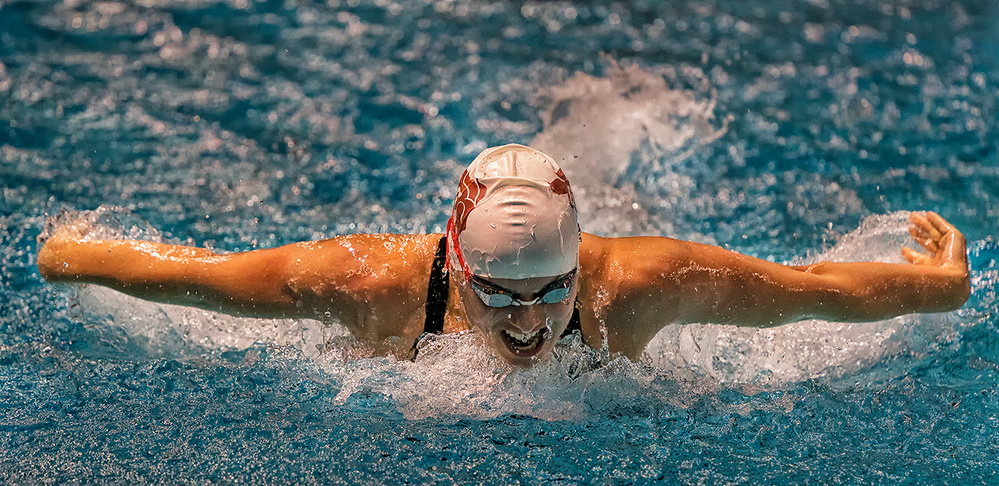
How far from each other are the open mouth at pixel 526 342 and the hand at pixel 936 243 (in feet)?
6.44

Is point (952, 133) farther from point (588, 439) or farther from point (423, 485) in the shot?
point (423, 485)

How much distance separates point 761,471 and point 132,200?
165 inches

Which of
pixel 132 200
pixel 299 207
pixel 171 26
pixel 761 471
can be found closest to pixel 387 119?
pixel 299 207

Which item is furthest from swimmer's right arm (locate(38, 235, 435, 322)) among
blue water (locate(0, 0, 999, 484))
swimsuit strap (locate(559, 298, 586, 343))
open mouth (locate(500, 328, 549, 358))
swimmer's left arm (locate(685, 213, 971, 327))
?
swimmer's left arm (locate(685, 213, 971, 327))

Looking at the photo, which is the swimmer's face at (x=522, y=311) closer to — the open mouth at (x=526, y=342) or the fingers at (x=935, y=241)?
the open mouth at (x=526, y=342)

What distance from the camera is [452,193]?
5809 millimetres

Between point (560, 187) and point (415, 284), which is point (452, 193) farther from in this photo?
point (560, 187)

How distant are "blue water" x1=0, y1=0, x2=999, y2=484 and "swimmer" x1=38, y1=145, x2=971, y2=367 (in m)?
0.20

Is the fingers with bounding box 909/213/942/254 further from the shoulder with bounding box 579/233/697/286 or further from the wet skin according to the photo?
the shoulder with bounding box 579/233/697/286

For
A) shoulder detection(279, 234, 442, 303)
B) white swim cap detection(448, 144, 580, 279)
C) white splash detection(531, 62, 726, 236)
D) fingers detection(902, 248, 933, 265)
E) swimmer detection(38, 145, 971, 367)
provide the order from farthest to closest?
white splash detection(531, 62, 726, 236)
fingers detection(902, 248, 933, 265)
shoulder detection(279, 234, 442, 303)
swimmer detection(38, 145, 971, 367)
white swim cap detection(448, 144, 580, 279)

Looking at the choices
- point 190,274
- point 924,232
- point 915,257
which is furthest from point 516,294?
point 924,232

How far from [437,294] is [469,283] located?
1.15ft

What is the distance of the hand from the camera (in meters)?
3.81

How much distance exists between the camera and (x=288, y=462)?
3.28 metres
